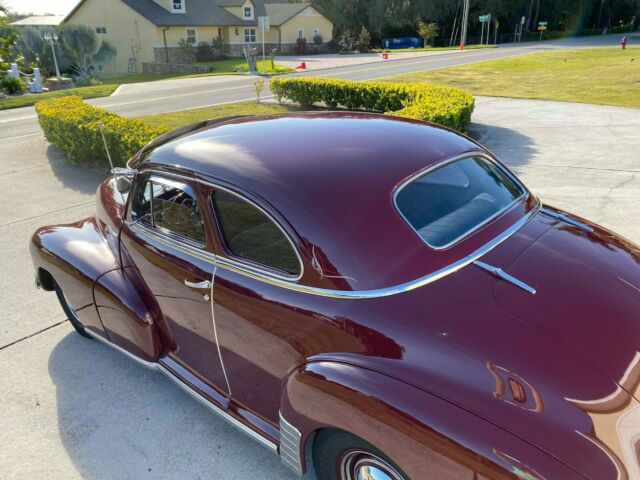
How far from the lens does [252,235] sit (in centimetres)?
246

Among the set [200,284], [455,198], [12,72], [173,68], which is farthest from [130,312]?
[173,68]

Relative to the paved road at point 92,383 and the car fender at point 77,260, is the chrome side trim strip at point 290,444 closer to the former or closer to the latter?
the paved road at point 92,383

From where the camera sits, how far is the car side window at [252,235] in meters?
2.30

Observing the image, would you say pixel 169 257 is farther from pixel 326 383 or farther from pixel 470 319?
pixel 470 319

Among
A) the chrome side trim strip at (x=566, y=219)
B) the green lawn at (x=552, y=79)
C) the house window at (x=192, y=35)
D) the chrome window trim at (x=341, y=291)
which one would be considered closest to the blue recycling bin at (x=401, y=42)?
the house window at (x=192, y=35)

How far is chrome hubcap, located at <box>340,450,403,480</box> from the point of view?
6.39ft

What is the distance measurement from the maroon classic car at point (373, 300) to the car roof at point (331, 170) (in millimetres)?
11

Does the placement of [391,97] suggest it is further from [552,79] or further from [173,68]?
[173,68]

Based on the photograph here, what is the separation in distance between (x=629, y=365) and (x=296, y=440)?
1.43 meters

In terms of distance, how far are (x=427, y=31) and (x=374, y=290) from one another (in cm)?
5655

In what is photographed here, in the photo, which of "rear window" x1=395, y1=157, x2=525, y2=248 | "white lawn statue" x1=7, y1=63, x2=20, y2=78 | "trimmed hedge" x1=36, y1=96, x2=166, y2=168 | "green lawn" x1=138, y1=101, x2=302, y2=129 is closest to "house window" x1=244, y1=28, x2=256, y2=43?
"white lawn statue" x1=7, y1=63, x2=20, y2=78

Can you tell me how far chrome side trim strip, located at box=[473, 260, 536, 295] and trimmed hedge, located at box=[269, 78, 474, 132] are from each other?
6.10m

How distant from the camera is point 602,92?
15.7m

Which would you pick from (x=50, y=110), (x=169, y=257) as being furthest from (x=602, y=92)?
(x=169, y=257)
